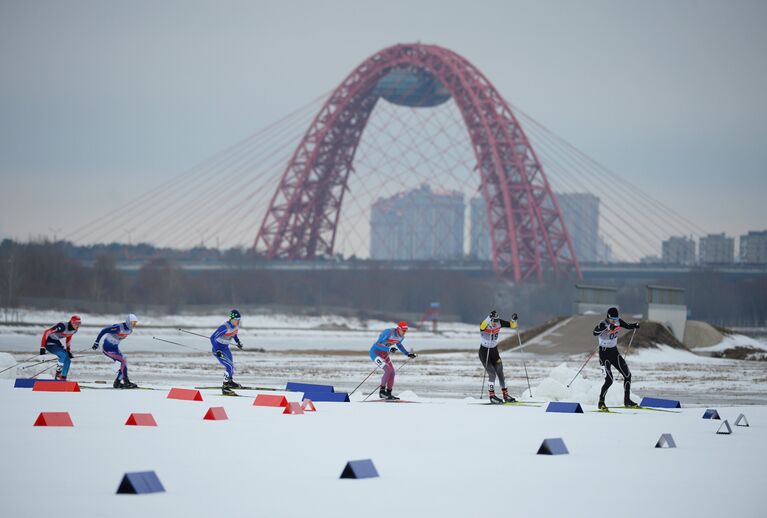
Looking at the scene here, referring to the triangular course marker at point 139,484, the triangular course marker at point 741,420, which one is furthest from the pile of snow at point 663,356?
the triangular course marker at point 139,484

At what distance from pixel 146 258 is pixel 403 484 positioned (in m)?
120

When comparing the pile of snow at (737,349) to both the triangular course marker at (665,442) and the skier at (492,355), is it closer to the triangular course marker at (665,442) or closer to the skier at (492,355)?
the skier at (492,355)

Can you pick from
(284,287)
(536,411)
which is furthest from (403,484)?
(284,287)

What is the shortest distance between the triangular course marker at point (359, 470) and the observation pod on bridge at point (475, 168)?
106310mm

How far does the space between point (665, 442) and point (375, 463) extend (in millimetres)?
4628

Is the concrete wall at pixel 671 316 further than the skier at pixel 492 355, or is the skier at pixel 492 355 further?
the concrete wall at pixel 671 316

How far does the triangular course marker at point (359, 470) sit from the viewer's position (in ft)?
38.7

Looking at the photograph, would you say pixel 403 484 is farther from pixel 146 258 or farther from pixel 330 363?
pixel 146 258

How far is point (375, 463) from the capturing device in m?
13.1

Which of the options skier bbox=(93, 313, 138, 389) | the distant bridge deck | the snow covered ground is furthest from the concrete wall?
the distant bridge deck

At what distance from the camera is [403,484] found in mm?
11578

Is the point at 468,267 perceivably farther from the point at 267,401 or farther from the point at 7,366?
the point at 267,401

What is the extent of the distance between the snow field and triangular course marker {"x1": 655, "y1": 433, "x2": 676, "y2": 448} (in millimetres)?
180

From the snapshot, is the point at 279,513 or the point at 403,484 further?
the point at 403,484
